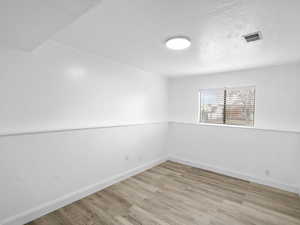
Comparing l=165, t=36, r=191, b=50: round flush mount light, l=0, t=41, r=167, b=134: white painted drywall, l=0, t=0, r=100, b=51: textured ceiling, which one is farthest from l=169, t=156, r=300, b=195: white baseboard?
l=0, t=0, r=100, b=51: textured ceiling

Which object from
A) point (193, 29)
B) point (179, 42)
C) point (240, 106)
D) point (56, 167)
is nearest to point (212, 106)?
point (240, 106)

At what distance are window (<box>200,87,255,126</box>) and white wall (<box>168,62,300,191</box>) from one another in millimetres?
199

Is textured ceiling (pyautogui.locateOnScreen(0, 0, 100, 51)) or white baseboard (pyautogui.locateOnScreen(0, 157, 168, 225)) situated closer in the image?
textured ceiling (pyautogui.locateOnScreen(0, 0, 100, 51))

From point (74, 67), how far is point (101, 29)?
886 millimetres

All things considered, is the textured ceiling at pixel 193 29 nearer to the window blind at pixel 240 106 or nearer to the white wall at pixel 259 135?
the white wall at pixel 259 135

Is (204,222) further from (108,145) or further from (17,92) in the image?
(17,92)

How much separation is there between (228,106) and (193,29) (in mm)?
2580

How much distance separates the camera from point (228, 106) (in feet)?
11.8

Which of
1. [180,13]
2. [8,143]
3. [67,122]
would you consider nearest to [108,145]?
[67,122]

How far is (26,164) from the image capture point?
5.89ft

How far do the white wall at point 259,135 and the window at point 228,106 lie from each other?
7.8 inches

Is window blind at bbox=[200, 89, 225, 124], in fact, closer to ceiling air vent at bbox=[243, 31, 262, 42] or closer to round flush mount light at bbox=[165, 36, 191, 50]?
ceiling air vent at bbox=[243, 31, 262, 42]

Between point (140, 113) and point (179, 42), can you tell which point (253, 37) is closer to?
point (179, 42)

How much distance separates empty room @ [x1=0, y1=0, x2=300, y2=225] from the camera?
141 centimetres
